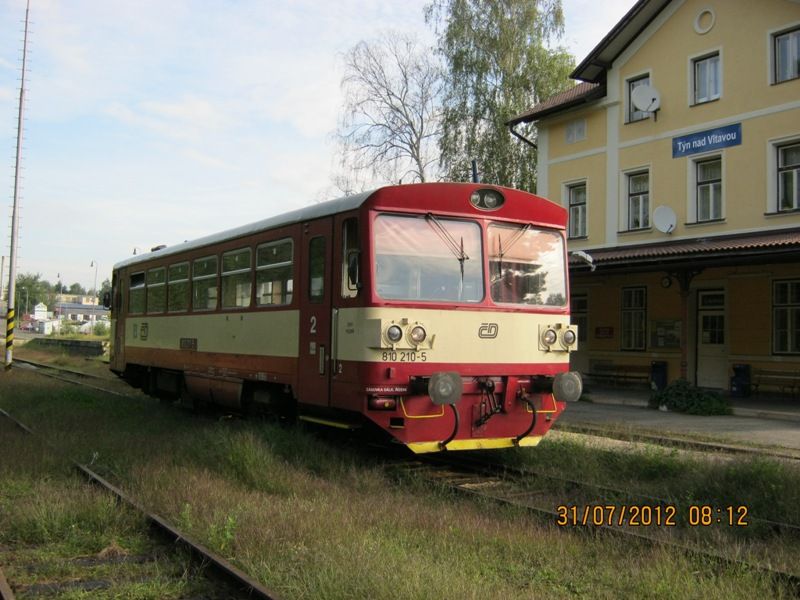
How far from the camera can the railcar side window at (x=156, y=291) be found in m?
13.3

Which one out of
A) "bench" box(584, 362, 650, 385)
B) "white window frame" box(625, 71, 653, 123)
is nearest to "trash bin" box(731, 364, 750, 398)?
"bench" box(584, 362, 650, 385)

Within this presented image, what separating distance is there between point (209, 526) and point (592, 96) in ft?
62.1

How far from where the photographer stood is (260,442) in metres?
8.08

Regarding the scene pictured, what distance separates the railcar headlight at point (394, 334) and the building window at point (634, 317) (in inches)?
555

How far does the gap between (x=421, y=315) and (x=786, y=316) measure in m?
12.6

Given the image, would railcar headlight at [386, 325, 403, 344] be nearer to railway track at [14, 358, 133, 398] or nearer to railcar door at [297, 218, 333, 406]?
railcar door at [297, 218, 333, 406]

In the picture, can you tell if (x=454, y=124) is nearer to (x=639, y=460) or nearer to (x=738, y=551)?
(x=639, y=460)

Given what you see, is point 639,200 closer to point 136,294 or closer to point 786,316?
point 786,316

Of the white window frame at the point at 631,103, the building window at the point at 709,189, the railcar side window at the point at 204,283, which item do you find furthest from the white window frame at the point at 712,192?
the railcar side window at the point at 204,283

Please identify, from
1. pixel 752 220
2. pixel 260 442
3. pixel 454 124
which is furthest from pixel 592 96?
pixel 260 442

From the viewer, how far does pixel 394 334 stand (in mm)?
7461

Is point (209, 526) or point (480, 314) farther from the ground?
point (480, 314)

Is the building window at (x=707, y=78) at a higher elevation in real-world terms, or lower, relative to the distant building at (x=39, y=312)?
higher

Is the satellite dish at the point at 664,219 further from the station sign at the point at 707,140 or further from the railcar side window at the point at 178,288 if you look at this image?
the railcar side window at the point at 178,288
